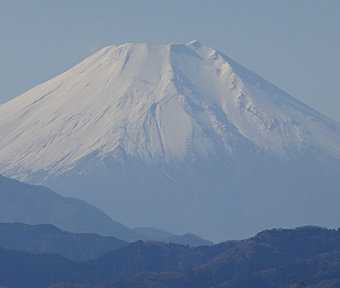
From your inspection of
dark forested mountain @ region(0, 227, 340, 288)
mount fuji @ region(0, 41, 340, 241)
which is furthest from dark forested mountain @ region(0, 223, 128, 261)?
mount fuji @ region(0, 41, 340, 241)

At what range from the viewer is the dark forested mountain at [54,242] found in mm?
98000

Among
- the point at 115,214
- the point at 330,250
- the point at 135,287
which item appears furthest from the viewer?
the point at 115,214

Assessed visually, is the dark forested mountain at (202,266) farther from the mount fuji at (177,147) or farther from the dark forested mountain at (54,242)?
the mount fuji at (177,147)

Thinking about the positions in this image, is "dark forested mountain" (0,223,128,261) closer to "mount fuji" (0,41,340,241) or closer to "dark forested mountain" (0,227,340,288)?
"dark forested mountain" (0,227,340,288)

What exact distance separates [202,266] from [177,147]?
277 feet

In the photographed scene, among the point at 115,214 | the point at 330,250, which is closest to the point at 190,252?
Result: the point at 330,250

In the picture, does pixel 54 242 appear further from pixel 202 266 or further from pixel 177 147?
pixel 177 147

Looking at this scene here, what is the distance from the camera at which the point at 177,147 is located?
166 m

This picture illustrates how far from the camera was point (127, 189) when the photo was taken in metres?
167

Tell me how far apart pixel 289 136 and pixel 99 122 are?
66.2 ft

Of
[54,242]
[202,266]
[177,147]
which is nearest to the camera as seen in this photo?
[202,266]

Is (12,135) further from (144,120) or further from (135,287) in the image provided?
(135,287)

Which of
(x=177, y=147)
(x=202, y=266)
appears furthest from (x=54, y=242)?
(x=177, y=147)

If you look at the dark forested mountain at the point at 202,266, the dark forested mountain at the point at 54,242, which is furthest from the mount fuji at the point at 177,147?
the dark forested mountain at the point at 202,266
